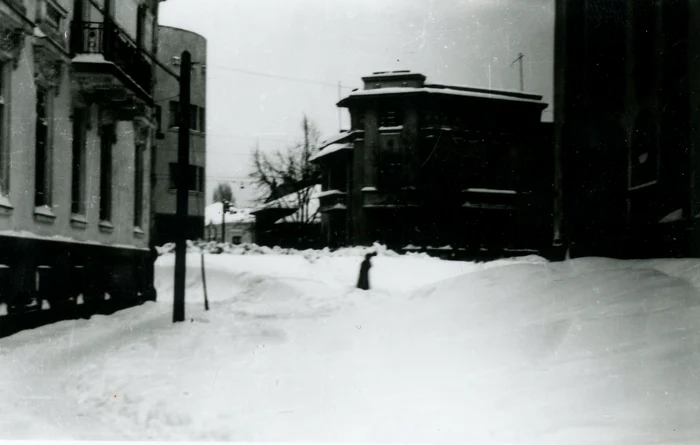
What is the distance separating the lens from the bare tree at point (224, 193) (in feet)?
22.4

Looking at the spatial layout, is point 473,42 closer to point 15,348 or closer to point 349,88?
point 349,88

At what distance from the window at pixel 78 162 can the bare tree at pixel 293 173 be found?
3968mm

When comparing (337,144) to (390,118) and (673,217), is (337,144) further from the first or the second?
(673,217)

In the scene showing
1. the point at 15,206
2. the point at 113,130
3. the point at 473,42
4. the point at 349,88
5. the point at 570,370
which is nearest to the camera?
the point at 570,370

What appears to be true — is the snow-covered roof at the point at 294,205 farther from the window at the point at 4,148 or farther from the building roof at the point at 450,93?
the window at the point at 4,148

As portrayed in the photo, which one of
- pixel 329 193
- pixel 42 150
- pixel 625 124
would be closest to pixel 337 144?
pixel 329 193

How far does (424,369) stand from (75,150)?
608 cm

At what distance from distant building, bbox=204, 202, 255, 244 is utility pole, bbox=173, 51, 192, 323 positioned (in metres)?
0.50

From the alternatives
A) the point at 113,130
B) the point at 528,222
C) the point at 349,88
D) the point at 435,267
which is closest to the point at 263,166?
the point at 349,88

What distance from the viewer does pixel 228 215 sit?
23.6 feet

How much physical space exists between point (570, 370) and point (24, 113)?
5.78m

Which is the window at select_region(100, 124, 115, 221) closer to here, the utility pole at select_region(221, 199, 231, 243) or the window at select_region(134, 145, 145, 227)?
the window at select_region(134, 145, 145, 227)

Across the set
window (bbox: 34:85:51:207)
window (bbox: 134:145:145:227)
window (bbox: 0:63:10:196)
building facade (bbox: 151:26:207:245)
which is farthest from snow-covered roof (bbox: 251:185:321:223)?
window (bbox: 134:145:145:227)

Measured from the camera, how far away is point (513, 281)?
6367mm
